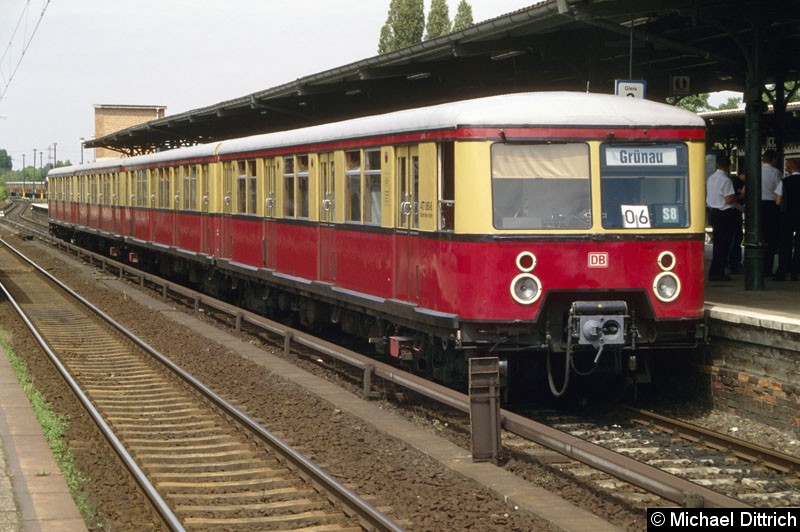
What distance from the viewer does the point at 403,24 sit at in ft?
230

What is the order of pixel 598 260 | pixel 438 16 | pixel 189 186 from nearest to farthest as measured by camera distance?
pixel 598 260 < pixel 189 186 < pixel 438 16

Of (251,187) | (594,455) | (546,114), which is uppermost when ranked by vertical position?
(546,114)

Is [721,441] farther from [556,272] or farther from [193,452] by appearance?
[193,452]

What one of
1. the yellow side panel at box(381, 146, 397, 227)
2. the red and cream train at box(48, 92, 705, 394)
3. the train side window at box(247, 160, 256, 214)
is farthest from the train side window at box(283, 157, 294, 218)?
the yellow side panel at box(381, 146, 397, 227)

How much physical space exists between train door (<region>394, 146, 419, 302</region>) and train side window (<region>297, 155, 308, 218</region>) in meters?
3.27

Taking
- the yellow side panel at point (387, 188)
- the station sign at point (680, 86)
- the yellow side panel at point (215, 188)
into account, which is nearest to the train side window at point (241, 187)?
the yellow side panel at point (215, 188)

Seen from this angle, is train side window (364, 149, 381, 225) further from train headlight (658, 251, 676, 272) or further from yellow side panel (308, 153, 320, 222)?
train headlight (658, 251, 676, 272)

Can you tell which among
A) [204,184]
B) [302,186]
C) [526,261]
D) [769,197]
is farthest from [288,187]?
[769,197]

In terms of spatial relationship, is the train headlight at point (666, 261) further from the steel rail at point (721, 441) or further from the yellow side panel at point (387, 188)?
the yellow side panel at point (387, 188)

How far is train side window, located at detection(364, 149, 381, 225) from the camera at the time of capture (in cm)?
1155

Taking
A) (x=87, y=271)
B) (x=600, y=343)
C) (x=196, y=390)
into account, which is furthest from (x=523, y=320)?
(x=87, y=271)

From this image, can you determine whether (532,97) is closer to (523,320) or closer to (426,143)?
(426,143)

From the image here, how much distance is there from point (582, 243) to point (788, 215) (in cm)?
579

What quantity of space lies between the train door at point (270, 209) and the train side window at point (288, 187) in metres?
0.42
